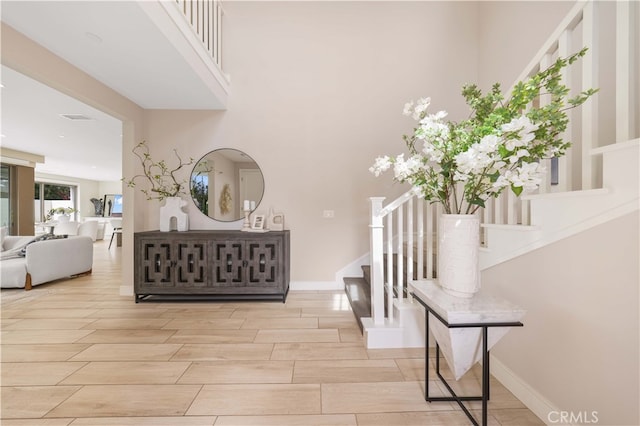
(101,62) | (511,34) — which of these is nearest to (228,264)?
(101,62)

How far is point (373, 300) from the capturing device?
2.22 m

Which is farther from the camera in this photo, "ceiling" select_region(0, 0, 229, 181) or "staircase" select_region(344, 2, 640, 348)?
"ceiling" select_region(0, 0, 229, 181)

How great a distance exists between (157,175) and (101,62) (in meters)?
1.42

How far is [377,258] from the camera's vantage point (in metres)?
2.20

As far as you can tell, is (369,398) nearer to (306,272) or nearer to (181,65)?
(306,272)

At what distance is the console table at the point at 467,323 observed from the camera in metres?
1.21

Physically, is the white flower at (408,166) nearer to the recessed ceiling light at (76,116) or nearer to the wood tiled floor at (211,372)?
the wood tiled floor at (211,372)

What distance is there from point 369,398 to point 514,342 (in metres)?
0.95

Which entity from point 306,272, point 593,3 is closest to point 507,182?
point 593,3

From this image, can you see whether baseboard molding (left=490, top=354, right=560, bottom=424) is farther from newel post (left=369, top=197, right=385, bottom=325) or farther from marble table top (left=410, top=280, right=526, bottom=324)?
newel post (left=369, top=197, right=385, bottom=325)

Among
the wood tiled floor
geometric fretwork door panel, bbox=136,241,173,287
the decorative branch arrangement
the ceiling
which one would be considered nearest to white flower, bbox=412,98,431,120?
the wood tiled floor

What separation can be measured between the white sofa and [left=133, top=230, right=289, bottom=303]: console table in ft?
6.35

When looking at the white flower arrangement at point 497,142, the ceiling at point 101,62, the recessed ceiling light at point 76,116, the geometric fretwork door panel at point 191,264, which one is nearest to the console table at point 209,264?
the geometric fretwork door panel at point 191,264

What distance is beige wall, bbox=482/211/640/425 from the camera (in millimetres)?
1053
